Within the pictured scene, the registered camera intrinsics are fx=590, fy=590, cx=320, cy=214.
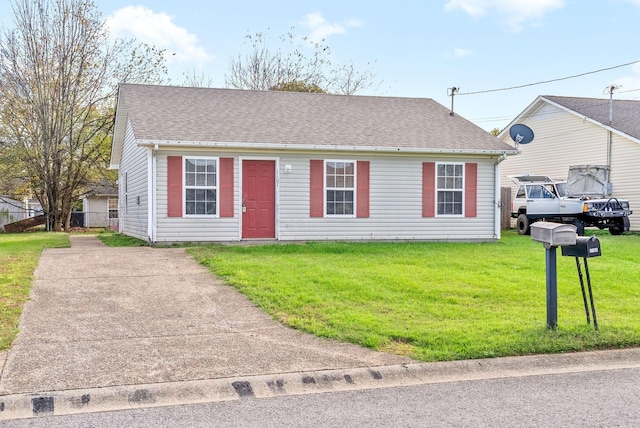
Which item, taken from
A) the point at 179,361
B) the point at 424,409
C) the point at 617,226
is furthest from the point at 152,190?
the point at 617,226

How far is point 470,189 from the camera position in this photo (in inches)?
635

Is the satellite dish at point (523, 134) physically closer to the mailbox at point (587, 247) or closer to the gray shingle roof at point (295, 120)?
the gray shingle roof at point (295, 120)

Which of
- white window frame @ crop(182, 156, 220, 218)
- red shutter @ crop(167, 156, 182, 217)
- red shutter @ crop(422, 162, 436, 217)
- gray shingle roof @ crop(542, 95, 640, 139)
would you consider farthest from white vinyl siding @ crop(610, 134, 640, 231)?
red shutter @ crop(167, 156, 182, 217)

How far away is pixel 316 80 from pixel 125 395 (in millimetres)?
33694

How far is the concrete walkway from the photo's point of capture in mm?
4371

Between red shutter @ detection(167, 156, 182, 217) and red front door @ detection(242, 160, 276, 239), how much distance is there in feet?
5.11

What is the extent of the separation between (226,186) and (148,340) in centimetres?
898

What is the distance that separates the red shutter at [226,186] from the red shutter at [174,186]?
3.28ft

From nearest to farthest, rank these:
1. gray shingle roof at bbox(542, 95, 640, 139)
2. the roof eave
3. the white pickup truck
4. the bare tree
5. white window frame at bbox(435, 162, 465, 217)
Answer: the roof eave, white window frame at bbox(435, 162, 465, 217), the white pickup truck, gray shingle roof at bbox(542, 95, 640, 139), the bare tree

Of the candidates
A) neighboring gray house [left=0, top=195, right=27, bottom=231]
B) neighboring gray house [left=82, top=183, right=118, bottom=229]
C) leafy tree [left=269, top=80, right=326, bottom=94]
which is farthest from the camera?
neighboring gray house [left=82, top=183, right=118, bottom=229]

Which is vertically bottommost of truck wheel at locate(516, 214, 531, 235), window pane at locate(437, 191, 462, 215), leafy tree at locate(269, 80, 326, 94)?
truck wheel at locate(516, 214, 531, 235)

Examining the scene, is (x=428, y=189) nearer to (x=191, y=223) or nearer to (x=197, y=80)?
(x=191, y=223)

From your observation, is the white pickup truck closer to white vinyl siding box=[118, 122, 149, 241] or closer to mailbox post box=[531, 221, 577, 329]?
white vinyl siding box=[118, 122, 149, 241]

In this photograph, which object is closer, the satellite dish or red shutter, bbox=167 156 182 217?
red shutter, bbox=167 156 182 217
